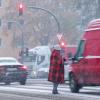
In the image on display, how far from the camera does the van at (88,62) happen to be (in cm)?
2070

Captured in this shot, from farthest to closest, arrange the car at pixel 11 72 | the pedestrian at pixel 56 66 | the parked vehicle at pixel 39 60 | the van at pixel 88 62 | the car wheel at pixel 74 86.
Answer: the parked vehicle at pixel 39 60 → the car at pixel 11 72 → the car wheel at pixel 74 86 → the van at pixel 88 62 → the pedestrian at pixel 56 66

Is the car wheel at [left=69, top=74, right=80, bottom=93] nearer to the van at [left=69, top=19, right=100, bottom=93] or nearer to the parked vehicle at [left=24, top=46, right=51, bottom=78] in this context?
the van at [left=69, top=19, right=100, bottom=93]

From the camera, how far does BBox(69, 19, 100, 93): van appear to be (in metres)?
20.7

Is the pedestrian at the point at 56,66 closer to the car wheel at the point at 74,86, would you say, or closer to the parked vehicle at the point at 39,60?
the car wheel at the point at 74,86

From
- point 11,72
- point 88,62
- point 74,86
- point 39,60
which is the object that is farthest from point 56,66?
point 39,60

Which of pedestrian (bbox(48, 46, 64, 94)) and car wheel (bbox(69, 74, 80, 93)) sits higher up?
pedestrian (bbox(48, 46, 64, 94))

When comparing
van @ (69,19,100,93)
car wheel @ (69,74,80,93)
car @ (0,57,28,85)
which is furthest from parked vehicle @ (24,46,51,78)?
van @ (69,19,100,93)

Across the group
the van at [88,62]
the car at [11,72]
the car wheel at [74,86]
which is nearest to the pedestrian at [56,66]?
the van at [88,62]

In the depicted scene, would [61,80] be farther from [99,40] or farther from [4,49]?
[4,49]

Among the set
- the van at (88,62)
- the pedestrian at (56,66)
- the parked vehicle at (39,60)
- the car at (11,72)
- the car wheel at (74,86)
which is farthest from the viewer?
the parked vehicle at (39,60)

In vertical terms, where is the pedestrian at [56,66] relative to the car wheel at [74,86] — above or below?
above

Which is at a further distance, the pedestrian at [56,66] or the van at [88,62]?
the van at [88,62]

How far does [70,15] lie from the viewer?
7925cm

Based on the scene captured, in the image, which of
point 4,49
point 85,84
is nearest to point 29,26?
point 4,49
